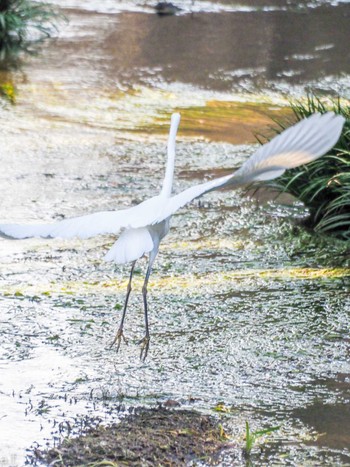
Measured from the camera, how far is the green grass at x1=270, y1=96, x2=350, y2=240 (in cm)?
684

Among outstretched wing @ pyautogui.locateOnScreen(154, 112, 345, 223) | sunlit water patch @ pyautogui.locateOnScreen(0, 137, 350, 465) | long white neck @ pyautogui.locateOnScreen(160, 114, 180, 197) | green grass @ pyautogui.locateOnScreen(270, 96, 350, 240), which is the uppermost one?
outstretched wing @ pyautogui.locateOnScreen(154, 112, 345, 223)

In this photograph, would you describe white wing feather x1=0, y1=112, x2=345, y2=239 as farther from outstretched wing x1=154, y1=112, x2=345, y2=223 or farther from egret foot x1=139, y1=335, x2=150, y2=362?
egret foot x1=139, y1=335, x2=150, y2=362

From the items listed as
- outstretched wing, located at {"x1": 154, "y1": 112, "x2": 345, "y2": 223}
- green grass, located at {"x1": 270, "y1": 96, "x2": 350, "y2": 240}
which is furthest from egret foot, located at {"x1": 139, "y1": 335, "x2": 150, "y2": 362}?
green grass, located at {"x1": 270, "y1": 96, "x2": 350, "y2": 240}

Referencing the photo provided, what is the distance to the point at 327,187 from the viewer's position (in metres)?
7.03

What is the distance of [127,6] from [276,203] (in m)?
8.95

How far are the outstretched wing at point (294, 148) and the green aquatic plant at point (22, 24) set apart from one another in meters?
8.85

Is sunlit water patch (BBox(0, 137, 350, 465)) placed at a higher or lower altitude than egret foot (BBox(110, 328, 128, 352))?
lower

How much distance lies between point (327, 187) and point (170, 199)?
2.99 m

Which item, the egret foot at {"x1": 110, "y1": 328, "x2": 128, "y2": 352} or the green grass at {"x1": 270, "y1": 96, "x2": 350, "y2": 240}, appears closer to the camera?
the egret foot at {"x1": 110, "y1": 328, "x2": 128, "y2": 352}

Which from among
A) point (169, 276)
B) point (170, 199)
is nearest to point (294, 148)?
point (170, 199)

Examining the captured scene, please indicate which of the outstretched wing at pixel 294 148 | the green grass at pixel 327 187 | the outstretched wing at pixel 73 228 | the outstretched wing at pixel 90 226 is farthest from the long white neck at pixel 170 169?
the green grass at pixel 327 187

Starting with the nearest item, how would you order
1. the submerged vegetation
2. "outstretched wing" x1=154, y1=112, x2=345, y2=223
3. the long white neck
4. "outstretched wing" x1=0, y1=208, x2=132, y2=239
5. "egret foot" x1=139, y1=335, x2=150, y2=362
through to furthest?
1. "outstretched wing" x1=154, y1=112, x2=345, y2=223
2. the submerged vegetation
3. "outstretched wing" x1=0, y1=208, x2=132, y2=239
4. the long white neck
5. "egret foot" x1=139, y1=335, x2=150, y2=362

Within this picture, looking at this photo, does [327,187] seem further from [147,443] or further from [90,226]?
[147,443]

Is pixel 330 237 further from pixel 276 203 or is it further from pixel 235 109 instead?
pixel 235 109
